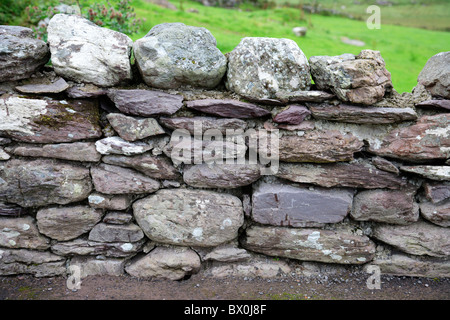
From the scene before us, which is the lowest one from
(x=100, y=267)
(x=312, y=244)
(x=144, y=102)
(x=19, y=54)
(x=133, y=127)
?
(x=100, y=267)

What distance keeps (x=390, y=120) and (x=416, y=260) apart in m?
1.78

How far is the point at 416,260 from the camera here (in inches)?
148

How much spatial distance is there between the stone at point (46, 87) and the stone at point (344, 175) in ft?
8.58

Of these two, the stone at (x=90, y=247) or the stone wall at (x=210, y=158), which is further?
the stone at (x=90, y=247)

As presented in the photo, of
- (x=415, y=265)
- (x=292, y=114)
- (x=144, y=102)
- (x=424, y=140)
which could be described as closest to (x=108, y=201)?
(x=144, y=102)

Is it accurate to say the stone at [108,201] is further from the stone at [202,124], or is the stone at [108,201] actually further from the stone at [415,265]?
the stone at [415,265]

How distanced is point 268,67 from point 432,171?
2121mm

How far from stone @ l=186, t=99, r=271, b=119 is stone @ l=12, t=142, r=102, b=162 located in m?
1.25

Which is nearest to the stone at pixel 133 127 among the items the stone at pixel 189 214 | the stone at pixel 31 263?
the stone at pixel 189 214

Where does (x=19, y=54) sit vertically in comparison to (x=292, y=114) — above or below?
above

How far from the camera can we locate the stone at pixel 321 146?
3422 millimetres

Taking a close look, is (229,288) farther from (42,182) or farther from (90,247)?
(42,182)

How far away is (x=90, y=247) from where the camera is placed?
376 cm

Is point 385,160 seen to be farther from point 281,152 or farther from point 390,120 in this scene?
point 281,152
